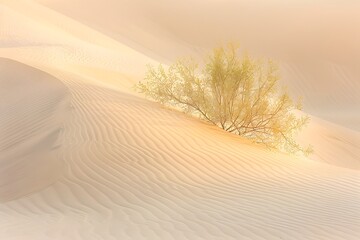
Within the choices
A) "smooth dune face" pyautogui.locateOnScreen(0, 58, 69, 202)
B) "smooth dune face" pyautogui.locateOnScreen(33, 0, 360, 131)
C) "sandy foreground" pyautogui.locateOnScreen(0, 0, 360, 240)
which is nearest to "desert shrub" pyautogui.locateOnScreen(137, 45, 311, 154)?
"sandy foreground" pyautogui.locateOnScreen(0, 0, 360, 240)

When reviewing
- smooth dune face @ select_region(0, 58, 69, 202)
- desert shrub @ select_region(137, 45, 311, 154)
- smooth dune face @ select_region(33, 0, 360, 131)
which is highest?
smooth dune face @ select_region(33, 0, 360, 131)

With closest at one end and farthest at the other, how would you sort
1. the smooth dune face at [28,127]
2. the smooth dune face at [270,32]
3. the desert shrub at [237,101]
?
the smooth dune face at [28,127], the desert shrub at [237,101], the smooth dune face at [270,32]

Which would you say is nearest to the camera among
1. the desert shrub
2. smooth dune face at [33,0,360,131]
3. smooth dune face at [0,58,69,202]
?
smooth dune face at [0,58,69,202]

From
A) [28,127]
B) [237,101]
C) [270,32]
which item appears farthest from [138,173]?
[270,32]

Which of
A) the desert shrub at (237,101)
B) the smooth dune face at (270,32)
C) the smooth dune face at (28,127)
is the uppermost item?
the smooth dune face at (270,32)

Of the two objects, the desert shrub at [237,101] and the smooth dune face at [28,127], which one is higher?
the desert shrub at [237,101]

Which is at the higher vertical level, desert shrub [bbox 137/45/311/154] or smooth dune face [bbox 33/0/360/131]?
smooth dune face [bbox 33/0/360/131]

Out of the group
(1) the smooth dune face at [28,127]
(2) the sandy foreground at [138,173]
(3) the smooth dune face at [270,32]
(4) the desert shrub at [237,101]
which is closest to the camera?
(2) the sandy foreground at [138,173]

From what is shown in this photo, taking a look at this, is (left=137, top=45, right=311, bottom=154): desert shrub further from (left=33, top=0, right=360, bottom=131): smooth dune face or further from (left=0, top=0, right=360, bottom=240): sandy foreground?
(left=33, top=0, right=360, bottom=131): smooth dune face

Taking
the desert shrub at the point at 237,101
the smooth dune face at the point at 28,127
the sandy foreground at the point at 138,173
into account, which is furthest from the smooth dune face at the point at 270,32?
the smooth dune face at the point at 28,127

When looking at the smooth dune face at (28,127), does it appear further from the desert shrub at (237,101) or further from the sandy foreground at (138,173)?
the desert shrub at (237,101)

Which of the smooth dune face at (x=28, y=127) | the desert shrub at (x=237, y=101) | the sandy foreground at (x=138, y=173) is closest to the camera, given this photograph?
the sandy foreground at (x=138, y=173)

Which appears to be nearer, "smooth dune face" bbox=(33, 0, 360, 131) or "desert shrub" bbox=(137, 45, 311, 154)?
"desert shrub" bbox=(137, 45, 311, 154)

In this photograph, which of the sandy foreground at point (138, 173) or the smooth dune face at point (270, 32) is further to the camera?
the smooth dune face at point (270, 32)
